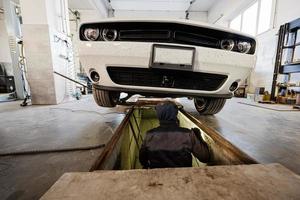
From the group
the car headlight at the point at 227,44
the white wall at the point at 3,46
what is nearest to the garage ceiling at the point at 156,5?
the white wall at the point at 3,46

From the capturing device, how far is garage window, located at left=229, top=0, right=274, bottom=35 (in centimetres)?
472

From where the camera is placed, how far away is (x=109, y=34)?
1.27 meters

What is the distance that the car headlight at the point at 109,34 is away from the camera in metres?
1.25

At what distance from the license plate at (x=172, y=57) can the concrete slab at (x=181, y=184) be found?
0.71 metres

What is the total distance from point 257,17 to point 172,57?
573 centimetres

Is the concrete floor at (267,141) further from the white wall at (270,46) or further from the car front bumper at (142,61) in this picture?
the white wall at (270,46)

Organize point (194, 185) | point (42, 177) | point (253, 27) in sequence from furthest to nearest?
point (253, 27), point (42, 177), point (194, 185)

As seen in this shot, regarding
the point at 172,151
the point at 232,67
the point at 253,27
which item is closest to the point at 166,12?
the point at 253,27

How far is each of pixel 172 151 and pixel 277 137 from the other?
3.33 feet

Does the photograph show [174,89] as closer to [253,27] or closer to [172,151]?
[172,151]

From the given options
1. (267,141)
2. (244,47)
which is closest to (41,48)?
(244,47)

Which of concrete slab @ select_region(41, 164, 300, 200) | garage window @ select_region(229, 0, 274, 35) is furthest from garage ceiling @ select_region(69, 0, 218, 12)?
concrete slab @ select_region(41, 164, 300, 200)

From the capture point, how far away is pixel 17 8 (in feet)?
12.6

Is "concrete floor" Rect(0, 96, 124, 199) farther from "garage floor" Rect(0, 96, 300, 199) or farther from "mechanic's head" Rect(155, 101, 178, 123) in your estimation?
"mechanic's head" Rect(155, 101, 178, 123)
